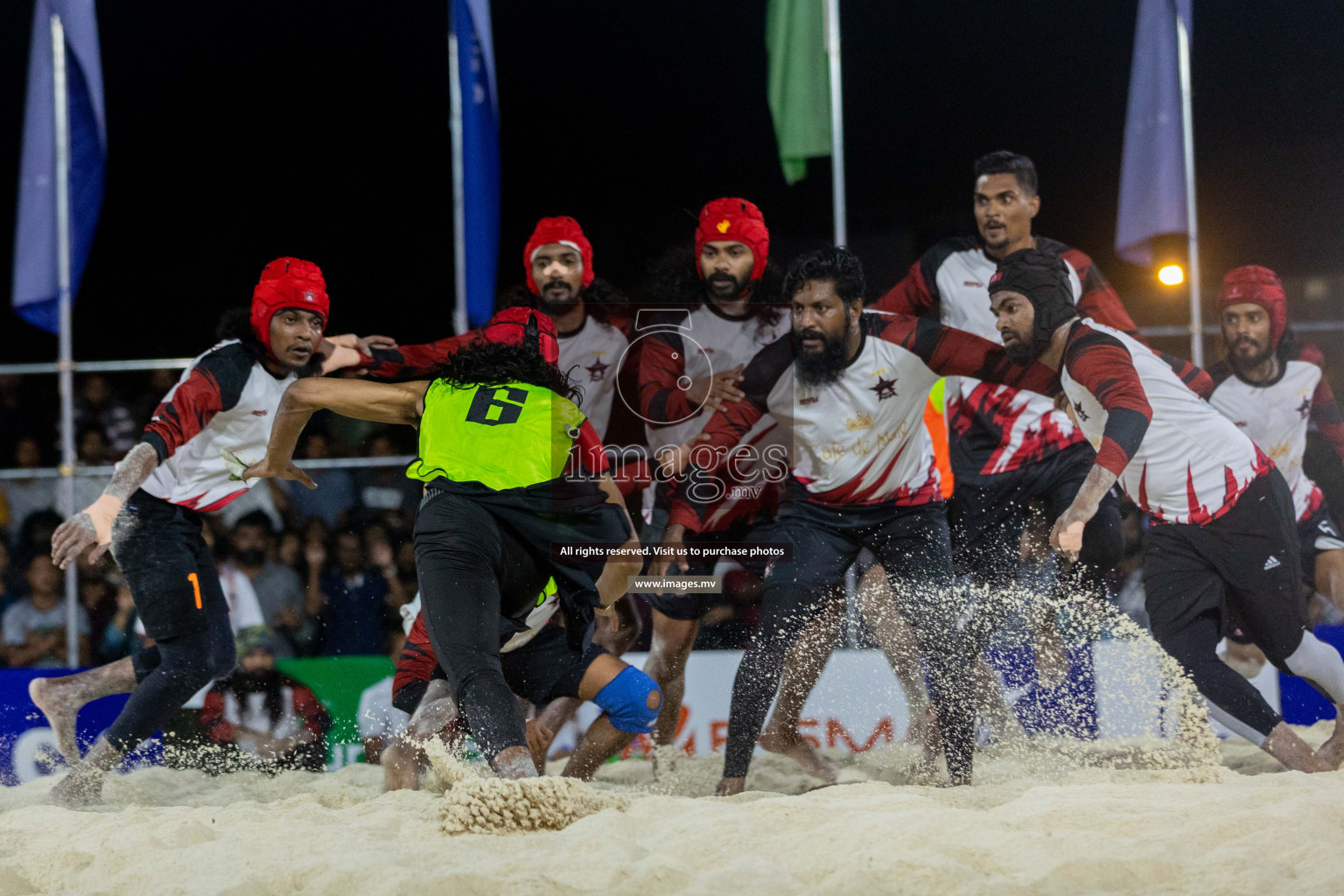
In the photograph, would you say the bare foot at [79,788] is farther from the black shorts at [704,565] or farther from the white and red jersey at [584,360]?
the black shorts at [704,565]

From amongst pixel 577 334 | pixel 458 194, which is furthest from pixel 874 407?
pixel 458 194

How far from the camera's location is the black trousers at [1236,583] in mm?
4293

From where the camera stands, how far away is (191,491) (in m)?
4.63

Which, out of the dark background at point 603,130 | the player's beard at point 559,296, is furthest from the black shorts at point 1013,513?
the dark background at point 603,130

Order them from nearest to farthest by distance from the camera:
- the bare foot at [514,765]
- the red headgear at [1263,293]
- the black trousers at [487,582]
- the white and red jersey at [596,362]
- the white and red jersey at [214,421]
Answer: the bare foot at [514,765] → the black trousers at [487,582] → the white and red jersey at [214,421] → the white and red jersey at [596,362] → the red headgear at [1263,293]

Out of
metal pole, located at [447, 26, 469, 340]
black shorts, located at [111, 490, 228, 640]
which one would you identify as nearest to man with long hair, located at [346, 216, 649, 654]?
metal pole, located at [447, 26, 469, 340]

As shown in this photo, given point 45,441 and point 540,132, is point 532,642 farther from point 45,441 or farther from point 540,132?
point 540,132

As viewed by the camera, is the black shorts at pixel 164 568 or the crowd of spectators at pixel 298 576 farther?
the crowd of spectators at pixel 298 576

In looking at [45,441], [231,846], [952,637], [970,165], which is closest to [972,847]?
[952,637]

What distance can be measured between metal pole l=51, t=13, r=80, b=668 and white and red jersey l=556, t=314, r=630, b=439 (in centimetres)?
248

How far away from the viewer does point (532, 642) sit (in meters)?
4.00

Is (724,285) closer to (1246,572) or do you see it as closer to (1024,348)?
(1024,348)

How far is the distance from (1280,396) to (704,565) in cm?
274

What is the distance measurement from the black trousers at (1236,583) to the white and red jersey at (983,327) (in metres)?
0.68
